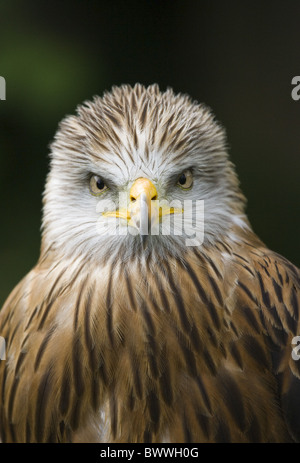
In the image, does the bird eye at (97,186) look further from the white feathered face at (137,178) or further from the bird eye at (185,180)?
the bird eye at (185,180)

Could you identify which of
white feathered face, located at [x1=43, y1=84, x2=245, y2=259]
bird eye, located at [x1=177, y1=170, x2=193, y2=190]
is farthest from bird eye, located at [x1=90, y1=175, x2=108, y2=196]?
bird eye, located at [x1=177, y1=170, x2=193, y2=190]

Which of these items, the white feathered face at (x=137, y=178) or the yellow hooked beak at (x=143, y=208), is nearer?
the yellow hooked beak at (x=143, y=208)

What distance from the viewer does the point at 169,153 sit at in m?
1.52

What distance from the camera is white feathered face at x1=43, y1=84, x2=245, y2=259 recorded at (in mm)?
1499

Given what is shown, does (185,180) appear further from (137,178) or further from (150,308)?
(150,308)

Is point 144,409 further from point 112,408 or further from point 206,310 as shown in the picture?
point 206,310

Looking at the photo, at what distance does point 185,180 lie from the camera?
5.10 feet

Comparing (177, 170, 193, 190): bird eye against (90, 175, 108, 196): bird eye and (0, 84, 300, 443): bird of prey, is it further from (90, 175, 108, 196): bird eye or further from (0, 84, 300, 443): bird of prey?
(90, 175, 108, 196): bird eye

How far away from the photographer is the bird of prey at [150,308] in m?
1.48

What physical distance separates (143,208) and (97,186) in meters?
0.21

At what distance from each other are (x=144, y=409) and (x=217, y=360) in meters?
0.18

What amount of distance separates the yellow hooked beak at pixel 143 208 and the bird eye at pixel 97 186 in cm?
6

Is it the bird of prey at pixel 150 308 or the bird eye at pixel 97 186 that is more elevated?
the bird eye at pixel 97 186

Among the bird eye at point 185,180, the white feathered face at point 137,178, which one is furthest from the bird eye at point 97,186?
the bird eye at point 185,180
